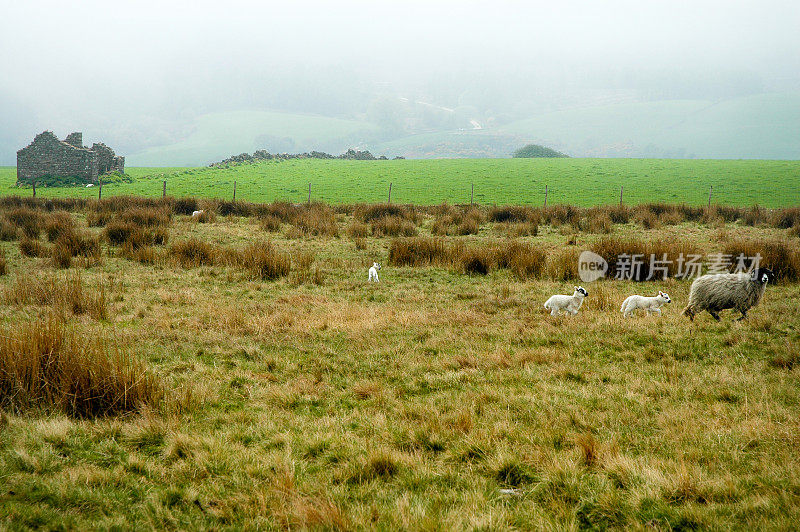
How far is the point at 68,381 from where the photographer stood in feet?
14.7

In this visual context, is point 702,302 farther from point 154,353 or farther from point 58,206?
point 58,206

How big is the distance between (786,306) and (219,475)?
30.1ft

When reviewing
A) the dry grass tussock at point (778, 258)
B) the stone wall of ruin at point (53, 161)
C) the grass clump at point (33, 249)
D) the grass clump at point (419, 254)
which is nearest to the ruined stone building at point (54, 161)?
the stone wall of ruin at point (53, 161)

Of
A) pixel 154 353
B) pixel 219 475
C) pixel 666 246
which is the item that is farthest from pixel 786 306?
pixel 154 353

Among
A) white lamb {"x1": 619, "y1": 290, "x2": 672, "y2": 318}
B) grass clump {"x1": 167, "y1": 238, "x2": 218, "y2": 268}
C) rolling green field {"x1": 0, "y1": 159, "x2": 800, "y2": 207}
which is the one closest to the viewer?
white lamb {"x1": 619, "y1": 290, "x2": 672, "y2": 318}

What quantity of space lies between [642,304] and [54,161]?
53.6 meters

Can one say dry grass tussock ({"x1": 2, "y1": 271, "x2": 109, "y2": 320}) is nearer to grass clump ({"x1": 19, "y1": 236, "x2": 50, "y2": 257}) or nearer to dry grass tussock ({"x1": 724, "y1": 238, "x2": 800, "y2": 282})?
grass clump ({"x1": 19, "y1": 236, "x2": 50, "y2": 257})

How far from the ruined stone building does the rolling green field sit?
7.77 ft

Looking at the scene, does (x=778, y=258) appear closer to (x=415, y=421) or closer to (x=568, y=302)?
(x=568, y=302)

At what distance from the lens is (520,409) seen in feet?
15.4

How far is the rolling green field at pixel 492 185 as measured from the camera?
36.4 meters

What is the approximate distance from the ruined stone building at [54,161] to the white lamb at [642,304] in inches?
2012

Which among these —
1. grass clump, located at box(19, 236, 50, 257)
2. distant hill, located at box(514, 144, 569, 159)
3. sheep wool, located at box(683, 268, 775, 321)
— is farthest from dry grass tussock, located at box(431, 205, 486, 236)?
distant hill, located at box(514, 144, 569, 159)

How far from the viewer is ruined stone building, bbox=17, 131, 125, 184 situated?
45.7m
